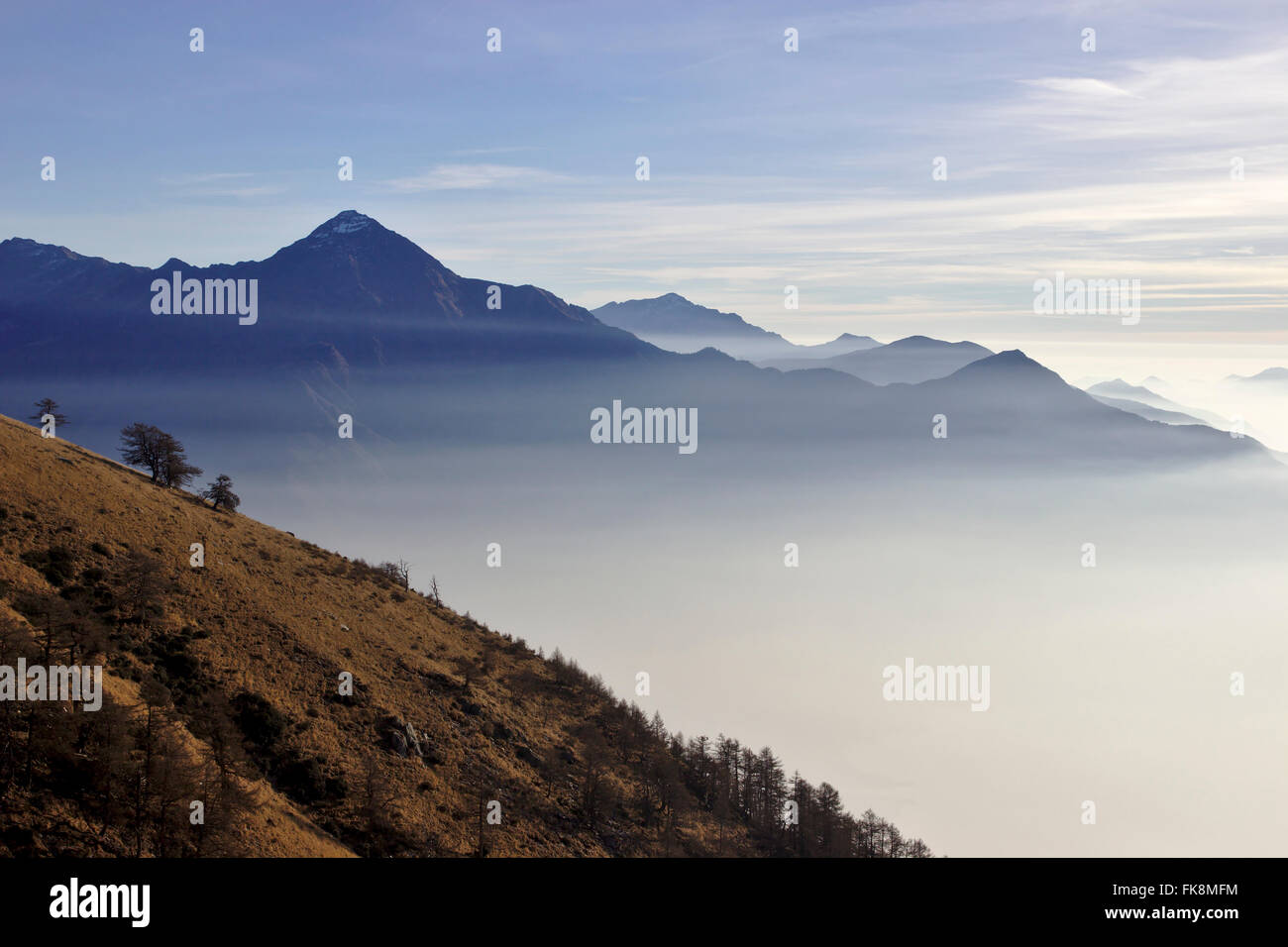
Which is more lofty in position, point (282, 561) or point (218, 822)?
point (282, 561)

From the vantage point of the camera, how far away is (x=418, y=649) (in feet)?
239

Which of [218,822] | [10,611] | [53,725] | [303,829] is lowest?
[303,829]

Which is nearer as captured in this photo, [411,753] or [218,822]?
[218,822]

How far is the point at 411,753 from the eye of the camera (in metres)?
56.2

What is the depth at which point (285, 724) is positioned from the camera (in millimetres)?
51344

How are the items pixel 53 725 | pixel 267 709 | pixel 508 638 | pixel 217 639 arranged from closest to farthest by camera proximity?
1. pixel 53 725
2. pixel 267 709
3. pixel 217 639
4. pixel 508 638

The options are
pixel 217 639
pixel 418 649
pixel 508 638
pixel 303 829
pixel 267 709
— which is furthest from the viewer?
pixel 508 638

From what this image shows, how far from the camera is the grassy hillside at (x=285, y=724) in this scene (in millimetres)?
33375

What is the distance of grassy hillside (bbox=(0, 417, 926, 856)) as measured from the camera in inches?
1314

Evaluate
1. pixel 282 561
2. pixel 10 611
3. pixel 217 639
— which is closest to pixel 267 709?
pixel 217 639
